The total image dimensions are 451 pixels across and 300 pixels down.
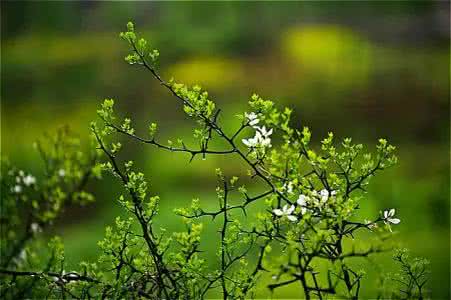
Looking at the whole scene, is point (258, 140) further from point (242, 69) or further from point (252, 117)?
point (242, 69)

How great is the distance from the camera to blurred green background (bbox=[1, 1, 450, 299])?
2.73 meters

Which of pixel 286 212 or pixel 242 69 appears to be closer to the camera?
pixel 286 212

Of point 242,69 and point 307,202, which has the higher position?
point 242,69

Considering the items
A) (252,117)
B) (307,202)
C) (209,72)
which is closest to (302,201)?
(307,202)

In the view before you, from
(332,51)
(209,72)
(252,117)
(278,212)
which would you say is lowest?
(278,212)

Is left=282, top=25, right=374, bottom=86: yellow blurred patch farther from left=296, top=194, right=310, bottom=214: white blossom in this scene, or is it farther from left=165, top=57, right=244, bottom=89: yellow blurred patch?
left=296, top=194, right=310, bottom=214: white blossom

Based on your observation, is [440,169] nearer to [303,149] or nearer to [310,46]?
[310,46]

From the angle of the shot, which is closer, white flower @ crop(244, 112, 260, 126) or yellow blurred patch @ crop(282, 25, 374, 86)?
white flower @ crop(244, 112, 260, 126)

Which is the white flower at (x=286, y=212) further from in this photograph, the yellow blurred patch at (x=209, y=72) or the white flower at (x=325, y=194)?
the yellow blurred patch at (x=209, y=72)

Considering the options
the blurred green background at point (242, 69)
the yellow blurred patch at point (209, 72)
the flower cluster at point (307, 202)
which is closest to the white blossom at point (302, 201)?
the flower cluster at point (307, 202)

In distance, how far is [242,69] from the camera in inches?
112

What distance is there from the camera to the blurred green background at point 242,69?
8.96 feet

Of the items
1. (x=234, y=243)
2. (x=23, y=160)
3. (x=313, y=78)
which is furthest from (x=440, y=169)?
(x=234, y=243)

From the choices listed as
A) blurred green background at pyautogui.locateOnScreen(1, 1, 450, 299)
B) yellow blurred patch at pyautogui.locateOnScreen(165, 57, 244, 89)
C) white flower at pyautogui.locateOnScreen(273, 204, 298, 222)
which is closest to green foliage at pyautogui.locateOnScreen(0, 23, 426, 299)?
white flower at pyautogui.locateOnScreen(273, 204, 298, 222)
